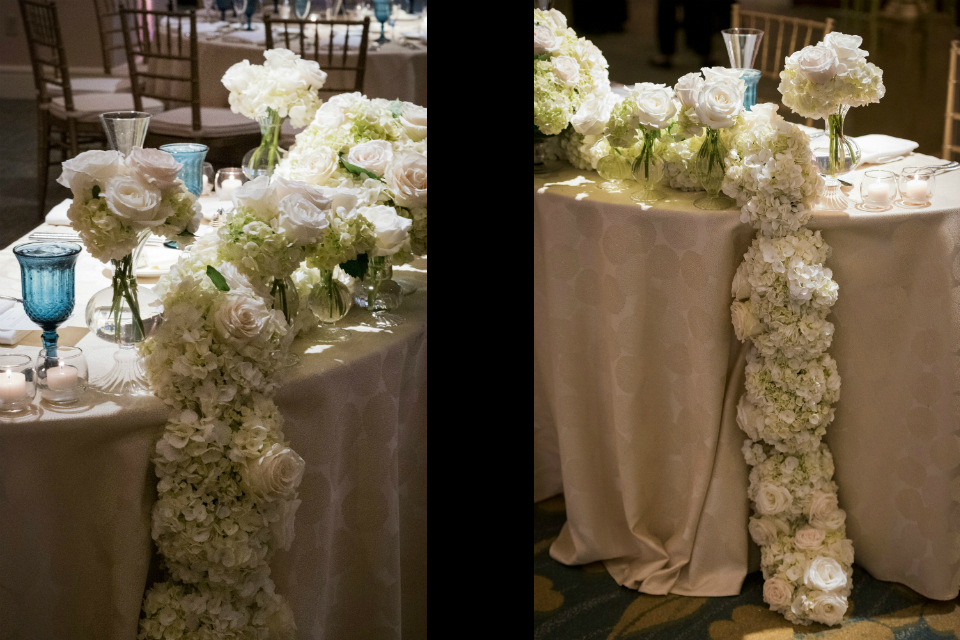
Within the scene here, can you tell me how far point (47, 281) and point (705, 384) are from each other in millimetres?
1401

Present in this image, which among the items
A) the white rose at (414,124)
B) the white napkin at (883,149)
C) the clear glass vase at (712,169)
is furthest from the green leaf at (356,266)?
the white napkin at (883,149)

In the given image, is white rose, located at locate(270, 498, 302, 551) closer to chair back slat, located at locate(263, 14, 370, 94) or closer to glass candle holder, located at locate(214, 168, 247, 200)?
glass candle holder, located at locate(214, 168, 247, 200)

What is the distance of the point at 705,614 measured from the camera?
235 cm

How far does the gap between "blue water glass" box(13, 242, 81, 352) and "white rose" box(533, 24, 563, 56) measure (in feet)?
4.20

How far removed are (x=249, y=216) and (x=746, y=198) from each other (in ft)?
3.58

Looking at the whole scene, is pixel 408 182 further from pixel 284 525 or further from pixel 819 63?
pixel 819 63

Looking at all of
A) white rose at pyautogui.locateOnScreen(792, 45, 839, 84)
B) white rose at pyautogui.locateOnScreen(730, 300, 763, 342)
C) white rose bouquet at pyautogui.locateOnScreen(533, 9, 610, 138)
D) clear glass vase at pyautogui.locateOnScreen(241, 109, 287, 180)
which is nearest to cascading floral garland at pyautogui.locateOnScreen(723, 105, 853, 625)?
white rose at pyautogui.locateOnScreen(730, 300, 763, 342)

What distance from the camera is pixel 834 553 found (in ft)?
7.73

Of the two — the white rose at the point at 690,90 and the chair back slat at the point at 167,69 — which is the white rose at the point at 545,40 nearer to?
the white rose at the point at 690,90

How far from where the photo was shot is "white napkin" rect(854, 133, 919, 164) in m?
2.68

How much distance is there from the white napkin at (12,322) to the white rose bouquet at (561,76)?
1.20 m

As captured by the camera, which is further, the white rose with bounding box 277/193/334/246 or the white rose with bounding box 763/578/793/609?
the white rose with bounding box 763/578/793/609

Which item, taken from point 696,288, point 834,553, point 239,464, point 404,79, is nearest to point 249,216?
point 239,464

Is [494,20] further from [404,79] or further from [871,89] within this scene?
[404,79]
